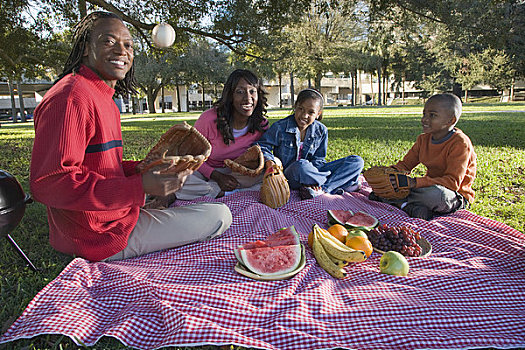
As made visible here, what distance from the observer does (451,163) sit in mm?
4652

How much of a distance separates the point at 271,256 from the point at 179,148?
1252 mm

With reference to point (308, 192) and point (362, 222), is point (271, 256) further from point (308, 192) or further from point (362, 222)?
point (308, 192)

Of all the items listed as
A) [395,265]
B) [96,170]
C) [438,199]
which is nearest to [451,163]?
[438,199]

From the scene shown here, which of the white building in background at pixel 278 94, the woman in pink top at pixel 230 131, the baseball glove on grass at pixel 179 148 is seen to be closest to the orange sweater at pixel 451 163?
the woman in pink top at pixel 230 131

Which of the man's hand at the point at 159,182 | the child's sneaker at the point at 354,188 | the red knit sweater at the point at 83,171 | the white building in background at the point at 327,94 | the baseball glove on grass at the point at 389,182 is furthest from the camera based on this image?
the white building in background at the point at 327,94

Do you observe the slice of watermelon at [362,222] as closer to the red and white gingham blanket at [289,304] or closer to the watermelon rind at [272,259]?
the red and white gingham blanket at [289,304]

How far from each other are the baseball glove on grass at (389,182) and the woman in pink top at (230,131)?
1615 millimetres

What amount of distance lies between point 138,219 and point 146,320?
1157mm

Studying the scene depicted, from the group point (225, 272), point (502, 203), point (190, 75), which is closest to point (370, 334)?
point (225, 272)

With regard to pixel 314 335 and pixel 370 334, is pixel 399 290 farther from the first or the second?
pixel 314 335

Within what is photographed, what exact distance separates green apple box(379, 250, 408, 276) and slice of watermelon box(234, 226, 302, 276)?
0.71 m

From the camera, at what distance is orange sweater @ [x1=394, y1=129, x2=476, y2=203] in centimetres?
458

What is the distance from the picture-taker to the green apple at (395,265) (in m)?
3.12

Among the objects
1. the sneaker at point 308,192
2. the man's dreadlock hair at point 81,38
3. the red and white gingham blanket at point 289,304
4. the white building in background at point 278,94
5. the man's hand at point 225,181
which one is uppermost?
the white building in background at point 278,94
